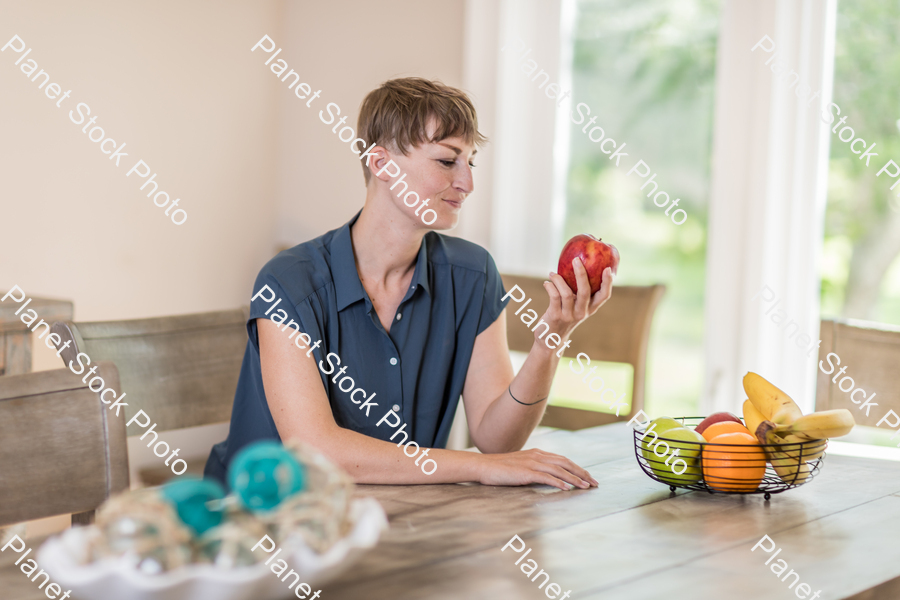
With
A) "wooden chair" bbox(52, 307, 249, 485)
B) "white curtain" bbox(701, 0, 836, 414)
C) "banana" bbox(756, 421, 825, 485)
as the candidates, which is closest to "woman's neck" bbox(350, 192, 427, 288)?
"wooden chair" bbox(52, 307, 249, 485)

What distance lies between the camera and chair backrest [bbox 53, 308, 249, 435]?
1398 mm

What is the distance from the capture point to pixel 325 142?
315cm

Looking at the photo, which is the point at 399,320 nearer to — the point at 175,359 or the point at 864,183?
the point at 175,359

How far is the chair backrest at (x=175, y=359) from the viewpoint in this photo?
1.40 metres

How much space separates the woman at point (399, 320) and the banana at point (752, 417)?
27 cm

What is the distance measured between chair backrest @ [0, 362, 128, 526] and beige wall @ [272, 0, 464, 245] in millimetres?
1981

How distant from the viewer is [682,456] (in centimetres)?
110

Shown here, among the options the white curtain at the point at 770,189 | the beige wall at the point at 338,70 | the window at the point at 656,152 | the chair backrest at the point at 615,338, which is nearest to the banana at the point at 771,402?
the chair backrest at the point at 615,338

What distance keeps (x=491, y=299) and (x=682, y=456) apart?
1.93 ft

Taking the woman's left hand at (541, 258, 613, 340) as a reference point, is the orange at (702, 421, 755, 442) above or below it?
below

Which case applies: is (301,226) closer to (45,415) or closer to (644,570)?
(45,415)

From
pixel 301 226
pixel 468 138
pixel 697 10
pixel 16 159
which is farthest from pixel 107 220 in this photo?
pixel 697 10

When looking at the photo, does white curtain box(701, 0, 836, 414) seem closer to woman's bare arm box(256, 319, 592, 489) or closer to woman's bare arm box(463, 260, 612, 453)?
woman's bare arm box(463, 260, 612, 453)

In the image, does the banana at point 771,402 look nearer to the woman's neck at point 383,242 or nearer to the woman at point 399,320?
the woman at point 399,320
